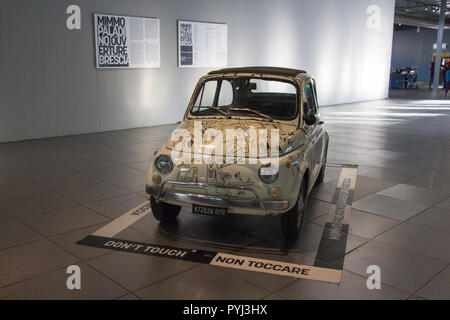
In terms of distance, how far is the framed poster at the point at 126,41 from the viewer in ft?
34.8

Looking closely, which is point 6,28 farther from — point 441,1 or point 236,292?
point 441,1

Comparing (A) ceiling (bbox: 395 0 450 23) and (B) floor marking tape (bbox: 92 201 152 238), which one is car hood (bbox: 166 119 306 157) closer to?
(B) floor marking tape (bbox: 92 201 152 238)

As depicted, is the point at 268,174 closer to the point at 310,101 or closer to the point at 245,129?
the point at 245,129

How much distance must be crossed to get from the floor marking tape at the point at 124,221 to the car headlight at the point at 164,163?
34.4 inches

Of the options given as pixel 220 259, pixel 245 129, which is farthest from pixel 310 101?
pixel 220 259

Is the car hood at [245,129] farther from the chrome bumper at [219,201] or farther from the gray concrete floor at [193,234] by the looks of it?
the gray concrete floor at [193,234]

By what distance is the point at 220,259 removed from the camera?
4.00 meters

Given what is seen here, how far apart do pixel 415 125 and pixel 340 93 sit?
6.41m

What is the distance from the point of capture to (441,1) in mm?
22656

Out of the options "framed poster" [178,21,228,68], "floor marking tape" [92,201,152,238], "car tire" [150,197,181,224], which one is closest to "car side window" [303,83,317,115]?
"car tire" [150,197,181,224]

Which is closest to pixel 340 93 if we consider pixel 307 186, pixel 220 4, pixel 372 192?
pixel 220 4

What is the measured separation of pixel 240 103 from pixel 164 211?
158 cm

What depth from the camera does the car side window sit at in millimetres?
5173

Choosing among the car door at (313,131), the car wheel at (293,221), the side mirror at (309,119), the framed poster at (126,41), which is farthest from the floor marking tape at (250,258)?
the framed poster at (126,41)
